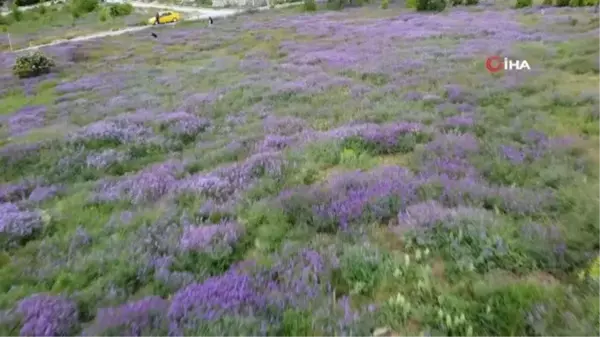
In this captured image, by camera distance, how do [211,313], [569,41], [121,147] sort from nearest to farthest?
[211,313], [121,147], [569,41]

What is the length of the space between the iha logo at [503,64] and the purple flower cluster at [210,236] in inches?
506

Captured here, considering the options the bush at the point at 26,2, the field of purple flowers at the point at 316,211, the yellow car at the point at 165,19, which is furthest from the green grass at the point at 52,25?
the field of purple flowers at the point at 316,211

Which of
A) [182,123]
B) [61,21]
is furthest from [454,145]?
[61,21]

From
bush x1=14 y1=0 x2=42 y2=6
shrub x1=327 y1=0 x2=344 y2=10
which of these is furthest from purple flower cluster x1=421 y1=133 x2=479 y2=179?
bush x1=14 y1=0 x2=42 y2=6

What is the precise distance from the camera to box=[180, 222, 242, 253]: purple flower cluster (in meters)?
5.53

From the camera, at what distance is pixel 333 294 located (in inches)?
175

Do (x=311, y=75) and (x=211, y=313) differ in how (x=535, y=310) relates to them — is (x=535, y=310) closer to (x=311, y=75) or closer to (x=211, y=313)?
(x=211, y=313)

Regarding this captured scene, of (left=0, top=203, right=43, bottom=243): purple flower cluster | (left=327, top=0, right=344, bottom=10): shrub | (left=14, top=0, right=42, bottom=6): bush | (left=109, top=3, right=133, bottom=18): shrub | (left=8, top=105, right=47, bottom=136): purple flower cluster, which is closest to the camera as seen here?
(left=0, top=203, right=43, bottom=243): purple flower cluster

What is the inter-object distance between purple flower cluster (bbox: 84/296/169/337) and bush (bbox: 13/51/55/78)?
1048 inches

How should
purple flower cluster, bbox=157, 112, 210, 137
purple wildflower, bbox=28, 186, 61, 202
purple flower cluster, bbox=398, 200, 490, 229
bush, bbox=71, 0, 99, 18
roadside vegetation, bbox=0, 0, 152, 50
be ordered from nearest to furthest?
purple flower cluster, bbox=398, 200, 490, 229
purple wildflower, bbox=28, 186, 61, 202
purple flower cluster, bbox=157, 112, 210, 137
roadside vegetation, bbox=0, 0, 152, 50
bush, bbox=71, 0, 99, 18

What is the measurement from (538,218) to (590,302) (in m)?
1.90

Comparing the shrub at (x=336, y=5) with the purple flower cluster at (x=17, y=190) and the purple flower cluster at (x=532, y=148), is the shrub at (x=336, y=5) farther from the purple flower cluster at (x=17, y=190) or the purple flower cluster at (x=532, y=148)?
the purple flower cluster at (x=17, y=190)

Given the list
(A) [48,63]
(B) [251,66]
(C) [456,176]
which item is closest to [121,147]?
(C) [456,176]

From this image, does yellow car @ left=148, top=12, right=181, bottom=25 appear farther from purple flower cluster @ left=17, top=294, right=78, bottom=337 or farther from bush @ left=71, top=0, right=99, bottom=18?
purple flower cluster @ left=17, top=294, right=78, bottom=337
